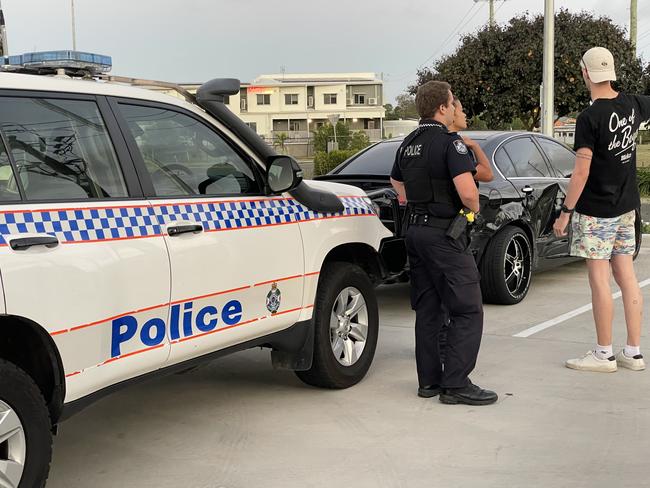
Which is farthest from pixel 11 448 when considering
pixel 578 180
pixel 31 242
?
pixel 578 180

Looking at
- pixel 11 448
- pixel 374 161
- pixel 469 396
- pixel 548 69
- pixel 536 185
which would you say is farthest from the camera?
pixel 548 69

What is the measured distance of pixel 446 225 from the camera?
4680 millimetres

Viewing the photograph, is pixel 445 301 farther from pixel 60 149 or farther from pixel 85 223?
pixel 60 149

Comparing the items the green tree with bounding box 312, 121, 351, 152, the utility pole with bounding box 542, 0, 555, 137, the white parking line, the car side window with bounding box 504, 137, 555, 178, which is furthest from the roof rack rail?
the green tree with bounding box 312, 121, 351, 152

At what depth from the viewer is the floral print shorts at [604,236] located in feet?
17.2

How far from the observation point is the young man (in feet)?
16.8

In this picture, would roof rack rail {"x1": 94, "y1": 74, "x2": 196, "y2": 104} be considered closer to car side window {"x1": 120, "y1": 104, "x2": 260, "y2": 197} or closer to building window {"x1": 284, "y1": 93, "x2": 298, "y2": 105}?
car side window {"x1": 120, "y1": 104, "x2": 260, "y2": 197}

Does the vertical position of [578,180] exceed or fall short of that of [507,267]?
it exceeds it

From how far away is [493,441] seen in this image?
167 inches

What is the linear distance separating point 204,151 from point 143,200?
627 mm

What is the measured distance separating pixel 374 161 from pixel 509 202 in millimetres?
1205

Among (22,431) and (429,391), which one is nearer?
(22,431)

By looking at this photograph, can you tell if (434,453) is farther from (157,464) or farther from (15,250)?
(15,250)

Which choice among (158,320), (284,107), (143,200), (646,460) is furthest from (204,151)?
(284,107)
